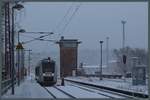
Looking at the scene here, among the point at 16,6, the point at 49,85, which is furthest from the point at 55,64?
the point at 16,6

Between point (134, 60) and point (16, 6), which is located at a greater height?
point (16, 6)

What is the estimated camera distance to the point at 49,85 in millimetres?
53625

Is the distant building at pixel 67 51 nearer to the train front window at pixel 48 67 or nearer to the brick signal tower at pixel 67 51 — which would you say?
the brick signal tower at pixel 67 51

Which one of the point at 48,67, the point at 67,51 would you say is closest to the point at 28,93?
the point at 67,51

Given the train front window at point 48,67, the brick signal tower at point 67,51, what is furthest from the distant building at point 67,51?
the train front window at point 48,67

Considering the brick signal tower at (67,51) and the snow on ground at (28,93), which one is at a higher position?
the brick signal tower at (67,51)

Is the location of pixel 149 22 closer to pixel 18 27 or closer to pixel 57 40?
pixel 18 27

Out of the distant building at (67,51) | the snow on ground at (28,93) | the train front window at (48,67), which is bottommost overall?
the snow on ground at (28,93)

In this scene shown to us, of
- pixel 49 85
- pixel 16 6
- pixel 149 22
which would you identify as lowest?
pixel 49 85

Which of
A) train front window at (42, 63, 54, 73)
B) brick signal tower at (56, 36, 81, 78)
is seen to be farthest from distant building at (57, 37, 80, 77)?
train front window at (42, 63, 54, 73)

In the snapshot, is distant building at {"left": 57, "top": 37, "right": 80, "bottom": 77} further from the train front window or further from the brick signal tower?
the train front window

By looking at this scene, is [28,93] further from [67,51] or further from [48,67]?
[48,67]

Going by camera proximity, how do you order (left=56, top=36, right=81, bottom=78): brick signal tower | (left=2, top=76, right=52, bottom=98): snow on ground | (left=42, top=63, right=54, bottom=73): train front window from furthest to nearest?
1. (left=42, top=63, right=54, bottom=73): train front window
2. (left=56, top=36, right=81, bottom=78): brick signal tower
3. (left=2, top=76, right=52, bottom=98): snow on ground

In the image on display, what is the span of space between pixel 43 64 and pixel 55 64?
1265 millimetres
